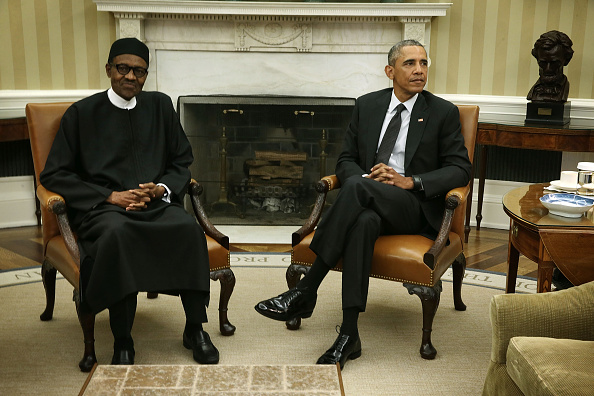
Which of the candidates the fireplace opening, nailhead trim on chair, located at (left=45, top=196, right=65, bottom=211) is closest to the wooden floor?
the fireplace opening

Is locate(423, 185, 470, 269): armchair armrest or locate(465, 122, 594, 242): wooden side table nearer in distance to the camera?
locate(423, 185, 470, 269): armchair armrest

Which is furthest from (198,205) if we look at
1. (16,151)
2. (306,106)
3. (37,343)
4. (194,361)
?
(16,151)

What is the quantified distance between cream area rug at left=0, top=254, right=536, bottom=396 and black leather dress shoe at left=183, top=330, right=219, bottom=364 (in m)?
0.06

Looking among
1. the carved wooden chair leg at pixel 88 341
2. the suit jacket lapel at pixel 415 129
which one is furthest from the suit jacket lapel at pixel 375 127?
the carved wooden chair leg at pixel 88 341

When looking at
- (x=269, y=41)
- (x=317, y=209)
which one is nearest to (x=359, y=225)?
(x=317, y=209)

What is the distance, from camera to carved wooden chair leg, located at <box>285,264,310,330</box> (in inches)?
132

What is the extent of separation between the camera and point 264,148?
559 centimetres

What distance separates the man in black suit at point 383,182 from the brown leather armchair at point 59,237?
0.99 ft

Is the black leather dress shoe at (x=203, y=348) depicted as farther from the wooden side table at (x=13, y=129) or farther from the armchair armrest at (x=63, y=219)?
the wooden side table at (x=13, y=129)

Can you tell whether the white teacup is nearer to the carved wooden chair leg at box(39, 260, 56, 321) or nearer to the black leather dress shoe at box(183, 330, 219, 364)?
the black leather dress shoe at box(183, 330, 219, 364)

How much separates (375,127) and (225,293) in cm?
115

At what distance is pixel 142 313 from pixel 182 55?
2.54 meters

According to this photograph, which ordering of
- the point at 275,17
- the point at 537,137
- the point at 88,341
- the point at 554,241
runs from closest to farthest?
the point at 554,241, the point at 88,341, the point at 537,137, the point at 275,17

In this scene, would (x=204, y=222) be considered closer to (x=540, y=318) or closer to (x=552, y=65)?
(x=540, y=318)
